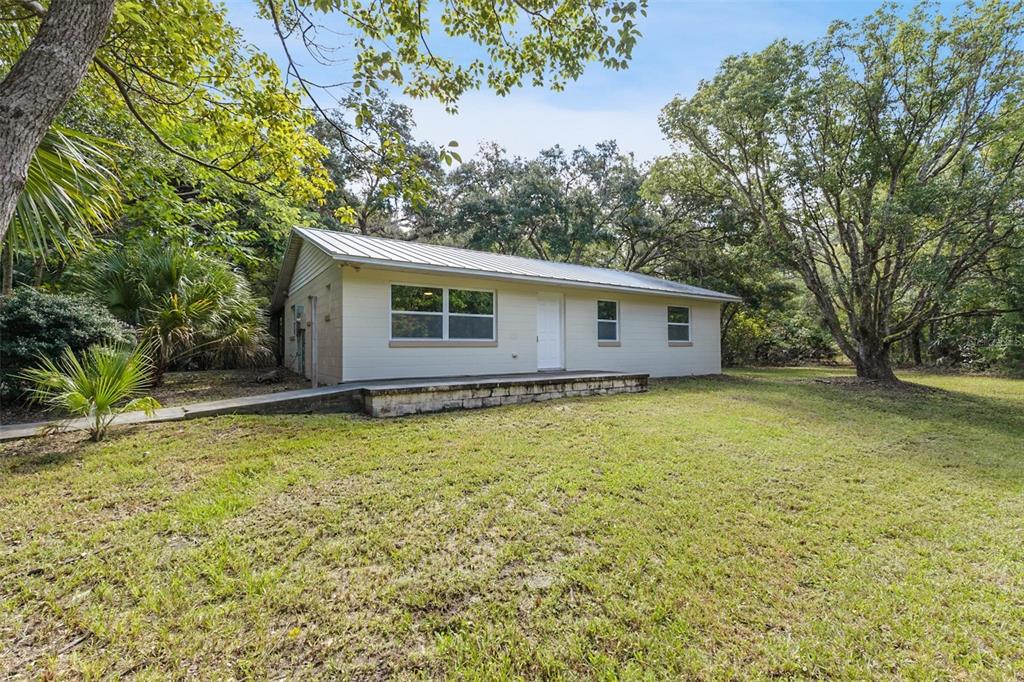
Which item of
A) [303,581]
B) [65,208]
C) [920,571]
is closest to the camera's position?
[303,581]

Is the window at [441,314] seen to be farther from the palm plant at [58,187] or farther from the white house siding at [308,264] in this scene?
the palm plant at [58,187]

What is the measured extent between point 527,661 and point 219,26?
7.57 meters

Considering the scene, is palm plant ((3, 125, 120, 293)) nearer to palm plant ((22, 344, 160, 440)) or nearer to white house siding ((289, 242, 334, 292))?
palm plant ((22, 344, 160, 440))

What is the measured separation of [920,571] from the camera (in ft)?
8.64

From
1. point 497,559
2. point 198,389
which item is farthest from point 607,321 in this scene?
point 198,389

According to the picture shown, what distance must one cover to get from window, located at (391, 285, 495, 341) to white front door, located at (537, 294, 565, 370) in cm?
137

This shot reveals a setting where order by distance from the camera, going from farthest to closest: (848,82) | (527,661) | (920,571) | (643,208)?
(643,208)
(848,82)
(920,571)
(527,661)

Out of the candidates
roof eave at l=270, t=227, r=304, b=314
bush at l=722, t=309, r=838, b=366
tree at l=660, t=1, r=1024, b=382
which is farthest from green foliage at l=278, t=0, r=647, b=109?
bush at l=722, t=309, r=838, b=366

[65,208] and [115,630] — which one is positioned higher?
[65,208]

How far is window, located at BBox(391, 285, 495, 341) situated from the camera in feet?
25.8

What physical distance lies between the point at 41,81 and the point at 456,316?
21.6ft

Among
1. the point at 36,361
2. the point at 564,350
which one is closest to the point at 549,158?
the point at 564,350

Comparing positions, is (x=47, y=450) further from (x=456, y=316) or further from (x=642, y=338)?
(x=642, y=338)

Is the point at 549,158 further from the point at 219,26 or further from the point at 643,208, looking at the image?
the point at 219,26
